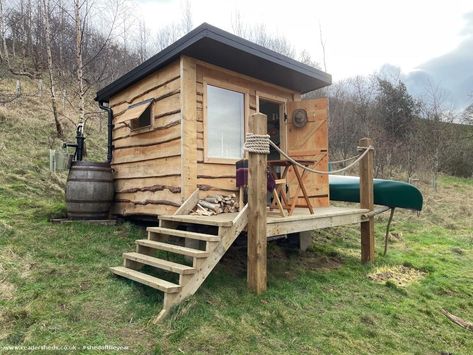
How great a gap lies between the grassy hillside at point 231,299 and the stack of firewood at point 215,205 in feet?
2.26

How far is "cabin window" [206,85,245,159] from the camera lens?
476cm

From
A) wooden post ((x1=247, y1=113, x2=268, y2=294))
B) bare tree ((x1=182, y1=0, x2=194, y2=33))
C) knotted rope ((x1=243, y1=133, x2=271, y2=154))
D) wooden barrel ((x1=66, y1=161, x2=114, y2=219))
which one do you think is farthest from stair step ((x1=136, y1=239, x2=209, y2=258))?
bare tree ((x1=182, y1=0, x2=194, y2=33))

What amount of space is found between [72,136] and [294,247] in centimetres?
814

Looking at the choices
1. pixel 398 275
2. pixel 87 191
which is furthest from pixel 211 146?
pixel 398 275

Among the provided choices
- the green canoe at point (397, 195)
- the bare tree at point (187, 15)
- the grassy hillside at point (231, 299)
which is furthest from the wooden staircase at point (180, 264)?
the bare tree at point (187, 15)

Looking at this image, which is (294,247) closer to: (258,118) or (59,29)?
(258,118)

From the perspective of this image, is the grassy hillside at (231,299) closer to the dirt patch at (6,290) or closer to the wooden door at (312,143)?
the dirt patch at (6,290)

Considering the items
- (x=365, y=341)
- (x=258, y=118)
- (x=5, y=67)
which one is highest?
(x=5, y=67)

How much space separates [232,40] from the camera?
4.14 m

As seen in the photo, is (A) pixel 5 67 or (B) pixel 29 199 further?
(A) pixel 5 67

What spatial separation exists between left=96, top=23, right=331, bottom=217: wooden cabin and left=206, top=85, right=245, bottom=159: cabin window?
14 mm

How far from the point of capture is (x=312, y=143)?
5.55m

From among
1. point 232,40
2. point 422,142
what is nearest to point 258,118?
point 232,40

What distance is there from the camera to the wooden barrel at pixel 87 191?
17.4 ft
